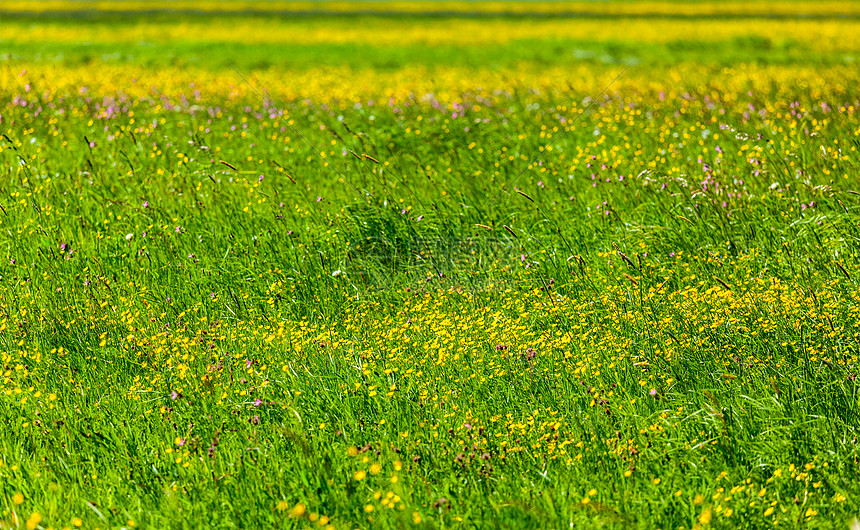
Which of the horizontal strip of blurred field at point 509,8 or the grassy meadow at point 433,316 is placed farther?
the horizontal strip of blurred field at point 509,8

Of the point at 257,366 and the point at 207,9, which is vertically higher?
the point at 207,9

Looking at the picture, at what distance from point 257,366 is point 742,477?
103 inches

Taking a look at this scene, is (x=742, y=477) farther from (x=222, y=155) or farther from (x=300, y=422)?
(x=222, y=155)

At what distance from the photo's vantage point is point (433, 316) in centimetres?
474

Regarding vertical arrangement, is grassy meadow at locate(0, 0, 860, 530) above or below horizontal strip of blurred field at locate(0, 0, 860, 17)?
below

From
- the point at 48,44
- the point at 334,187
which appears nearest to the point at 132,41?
the point at 48,44

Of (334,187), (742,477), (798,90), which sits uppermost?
(798,90)

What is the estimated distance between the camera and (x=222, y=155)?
8.01m

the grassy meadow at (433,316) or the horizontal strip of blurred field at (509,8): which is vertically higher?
the horizontal strip of blurred field at (509,8)

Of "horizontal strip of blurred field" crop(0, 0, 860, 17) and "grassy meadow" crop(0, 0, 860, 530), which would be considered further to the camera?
"horizontal strip of blurred field" crop(0, 0, 860, 17)

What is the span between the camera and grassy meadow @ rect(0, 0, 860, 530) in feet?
10.9

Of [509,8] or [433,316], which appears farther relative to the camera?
[509,8]

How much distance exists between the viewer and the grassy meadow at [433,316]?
3.31 meters

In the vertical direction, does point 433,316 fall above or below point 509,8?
Answer: below
